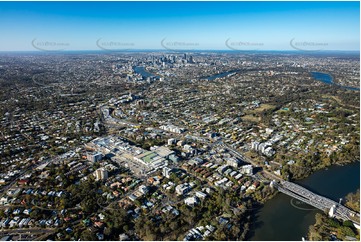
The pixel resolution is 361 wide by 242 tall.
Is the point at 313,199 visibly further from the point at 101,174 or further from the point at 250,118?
the point at 250,118

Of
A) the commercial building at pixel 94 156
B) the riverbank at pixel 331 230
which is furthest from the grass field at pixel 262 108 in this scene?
the riverbank at pixel 331 230

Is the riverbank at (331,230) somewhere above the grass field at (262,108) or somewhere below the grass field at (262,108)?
above

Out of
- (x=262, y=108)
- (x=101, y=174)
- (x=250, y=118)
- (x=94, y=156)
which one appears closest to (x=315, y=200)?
(x=101, y=174)

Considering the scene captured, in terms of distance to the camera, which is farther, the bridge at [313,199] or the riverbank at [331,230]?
the bridge at [313,199]

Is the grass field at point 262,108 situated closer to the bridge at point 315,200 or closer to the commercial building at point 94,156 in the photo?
the bridge at point 315,200

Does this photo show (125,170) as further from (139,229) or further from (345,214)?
(345,214)

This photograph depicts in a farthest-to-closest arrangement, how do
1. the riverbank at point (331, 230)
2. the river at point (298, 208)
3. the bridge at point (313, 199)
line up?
the bridge at point (313, 199) < the river at point (298, 208) < the riverbank at point (331, 230)
